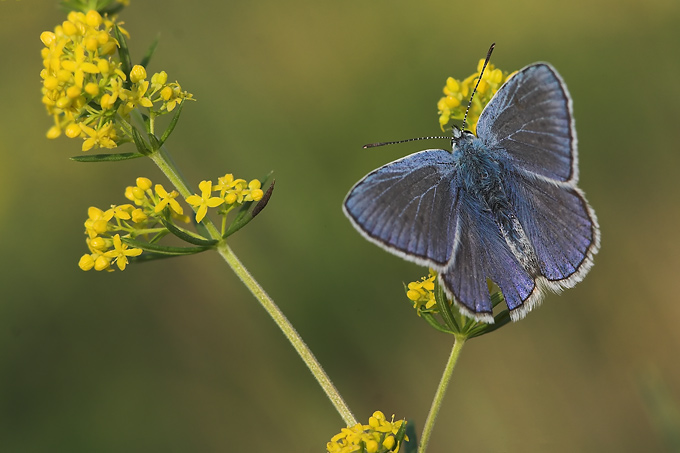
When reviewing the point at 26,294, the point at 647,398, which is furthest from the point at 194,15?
the point at 647,398

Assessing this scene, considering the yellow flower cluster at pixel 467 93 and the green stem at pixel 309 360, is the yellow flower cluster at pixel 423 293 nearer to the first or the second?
the green stem at pixel 309 360

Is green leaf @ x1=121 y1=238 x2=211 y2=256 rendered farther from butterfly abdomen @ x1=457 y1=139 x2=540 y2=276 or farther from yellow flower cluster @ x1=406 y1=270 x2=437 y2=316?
butterfly abdomen @ x1=457 y1=139 x2=540 y2=276

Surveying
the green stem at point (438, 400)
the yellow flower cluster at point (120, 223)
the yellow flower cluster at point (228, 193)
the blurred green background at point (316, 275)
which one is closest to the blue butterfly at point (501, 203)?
the green stem at point (438, 400)

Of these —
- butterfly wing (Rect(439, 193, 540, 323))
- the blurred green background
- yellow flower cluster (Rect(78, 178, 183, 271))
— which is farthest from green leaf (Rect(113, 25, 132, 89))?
the blurred green background

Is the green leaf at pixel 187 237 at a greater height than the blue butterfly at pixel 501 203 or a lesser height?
greater

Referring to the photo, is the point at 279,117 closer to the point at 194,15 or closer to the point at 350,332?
the point at 194,15

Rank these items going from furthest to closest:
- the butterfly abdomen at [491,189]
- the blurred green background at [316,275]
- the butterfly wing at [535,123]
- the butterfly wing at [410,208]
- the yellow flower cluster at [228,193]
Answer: the blurred green background at [316,275] < the butterfly abdomen at [491,189] < the butterfly wing at [535,123] < the butterfly wing at [410,208] < the yellow flower cluster at [228,193]

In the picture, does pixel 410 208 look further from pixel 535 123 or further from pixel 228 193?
pixel 228 193
